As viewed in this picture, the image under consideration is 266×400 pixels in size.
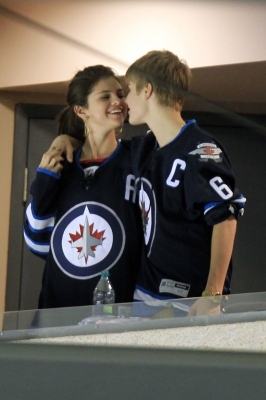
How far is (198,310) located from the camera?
20.8 inches

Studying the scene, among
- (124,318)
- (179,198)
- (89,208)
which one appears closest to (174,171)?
(179,198)

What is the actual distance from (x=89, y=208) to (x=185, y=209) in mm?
159

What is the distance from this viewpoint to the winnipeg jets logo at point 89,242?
92cm

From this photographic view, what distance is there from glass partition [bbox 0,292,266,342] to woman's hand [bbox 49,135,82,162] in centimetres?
47

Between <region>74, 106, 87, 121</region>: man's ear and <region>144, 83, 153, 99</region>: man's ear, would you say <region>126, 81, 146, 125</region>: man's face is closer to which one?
<region>144, 83, 153, 99</region>: man's ear

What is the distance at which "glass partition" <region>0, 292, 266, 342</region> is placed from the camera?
1.55 ft

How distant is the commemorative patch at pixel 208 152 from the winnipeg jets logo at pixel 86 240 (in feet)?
0.61

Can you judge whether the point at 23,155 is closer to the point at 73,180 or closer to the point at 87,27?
the point at 73,180

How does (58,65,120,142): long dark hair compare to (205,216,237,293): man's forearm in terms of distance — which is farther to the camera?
(58,65,120,142): long dark hair

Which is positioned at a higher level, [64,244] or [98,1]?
[98,1]

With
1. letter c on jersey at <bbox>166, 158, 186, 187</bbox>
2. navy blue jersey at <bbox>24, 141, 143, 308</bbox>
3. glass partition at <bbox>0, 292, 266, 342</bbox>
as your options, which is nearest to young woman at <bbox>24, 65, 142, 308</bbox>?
navy blue jersey at <bbox>24, 141, 143, 308</bbox>

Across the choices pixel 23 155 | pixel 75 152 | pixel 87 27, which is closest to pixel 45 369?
pixel 87 27

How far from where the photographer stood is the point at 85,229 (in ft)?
3.05

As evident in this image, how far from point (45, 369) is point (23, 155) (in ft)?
3.21
